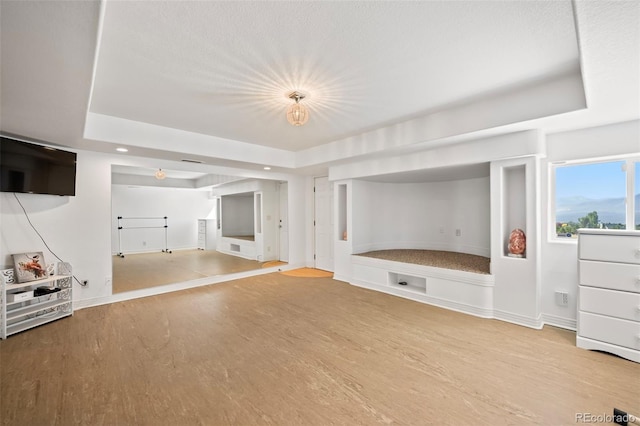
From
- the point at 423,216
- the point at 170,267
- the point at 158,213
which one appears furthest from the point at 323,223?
the point at 158,213

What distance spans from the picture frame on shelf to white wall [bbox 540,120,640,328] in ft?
21.0

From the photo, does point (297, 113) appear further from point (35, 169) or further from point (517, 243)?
point (35, 169)

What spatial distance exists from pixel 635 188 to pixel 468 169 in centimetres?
173

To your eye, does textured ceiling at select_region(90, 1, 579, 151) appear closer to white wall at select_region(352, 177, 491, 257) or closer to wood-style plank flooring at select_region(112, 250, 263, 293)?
white wall at select_region(352, 177, 491, 257)

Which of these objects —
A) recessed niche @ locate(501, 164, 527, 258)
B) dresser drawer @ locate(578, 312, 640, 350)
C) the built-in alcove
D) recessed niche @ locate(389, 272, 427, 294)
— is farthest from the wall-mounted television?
dresser drawer @ locate(578, 312, 640, 350)

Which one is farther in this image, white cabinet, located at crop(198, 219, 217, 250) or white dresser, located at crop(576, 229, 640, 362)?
white cabinet, located at crop(198, 219, 217, 250)

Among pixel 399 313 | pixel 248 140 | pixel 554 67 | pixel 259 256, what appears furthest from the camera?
pixel 259 256

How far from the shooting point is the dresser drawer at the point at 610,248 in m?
2.52

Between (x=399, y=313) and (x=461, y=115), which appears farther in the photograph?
(x=399, y=313)

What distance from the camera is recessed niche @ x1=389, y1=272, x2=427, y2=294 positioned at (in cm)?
463

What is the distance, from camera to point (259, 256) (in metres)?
7.39

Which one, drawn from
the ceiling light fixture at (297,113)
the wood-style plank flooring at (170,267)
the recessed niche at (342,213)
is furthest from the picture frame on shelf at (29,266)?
the recessed niche at (342,213)

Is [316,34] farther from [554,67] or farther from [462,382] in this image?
[462,382]

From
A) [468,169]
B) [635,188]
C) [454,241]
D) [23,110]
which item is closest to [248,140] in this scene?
[23,110]
